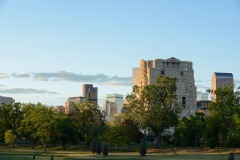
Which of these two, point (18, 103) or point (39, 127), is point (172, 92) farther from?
point (18, 103)

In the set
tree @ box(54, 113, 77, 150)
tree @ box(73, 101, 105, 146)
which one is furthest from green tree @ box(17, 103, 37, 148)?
tree @ box(73, 101, 105, 146)

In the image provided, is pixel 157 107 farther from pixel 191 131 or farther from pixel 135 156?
pixel 135 156

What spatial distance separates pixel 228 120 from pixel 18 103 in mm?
59602

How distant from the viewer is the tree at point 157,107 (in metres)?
103

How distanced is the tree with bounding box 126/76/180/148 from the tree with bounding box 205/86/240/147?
1388 cm

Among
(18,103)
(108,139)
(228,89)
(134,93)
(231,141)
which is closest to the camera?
(231,141)

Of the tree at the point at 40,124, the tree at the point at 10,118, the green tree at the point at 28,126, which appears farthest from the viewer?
the tree at the point at 10,118

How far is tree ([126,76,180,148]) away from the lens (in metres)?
103

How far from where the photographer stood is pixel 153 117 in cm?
10319

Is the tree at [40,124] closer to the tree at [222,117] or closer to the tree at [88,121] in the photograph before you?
the tree at [88,121]

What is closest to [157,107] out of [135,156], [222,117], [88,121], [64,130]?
[222,117]

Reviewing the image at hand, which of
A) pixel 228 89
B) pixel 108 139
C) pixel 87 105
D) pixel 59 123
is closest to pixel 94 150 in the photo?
pixel 108 139

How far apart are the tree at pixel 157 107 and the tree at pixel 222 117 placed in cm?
1388

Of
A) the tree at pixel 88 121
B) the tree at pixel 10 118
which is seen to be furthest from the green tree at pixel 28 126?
the tree at pixel 88 121
